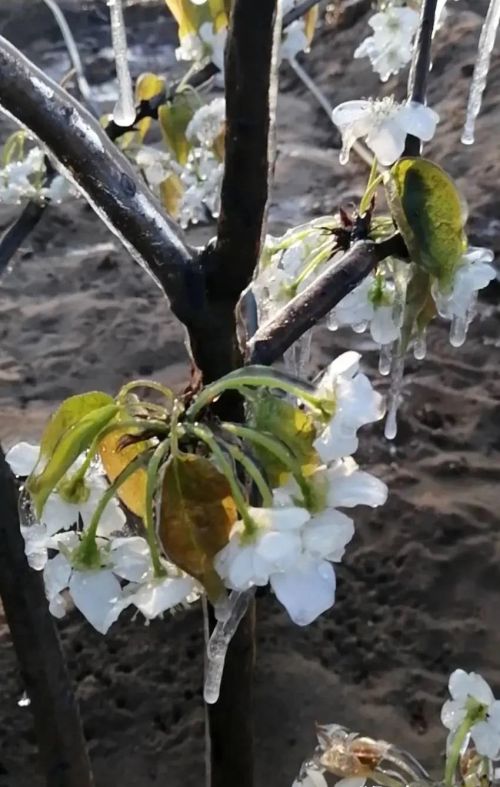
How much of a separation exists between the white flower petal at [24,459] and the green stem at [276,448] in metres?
0.10

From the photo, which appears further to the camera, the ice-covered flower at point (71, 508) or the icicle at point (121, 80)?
the icicle at point (121, 80)

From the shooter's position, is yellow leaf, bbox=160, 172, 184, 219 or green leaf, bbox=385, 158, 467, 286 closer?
green leaf, bbox=385, 158, 467, 286

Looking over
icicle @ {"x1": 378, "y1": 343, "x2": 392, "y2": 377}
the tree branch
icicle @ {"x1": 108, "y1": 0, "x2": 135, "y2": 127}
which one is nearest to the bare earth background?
the tree branch

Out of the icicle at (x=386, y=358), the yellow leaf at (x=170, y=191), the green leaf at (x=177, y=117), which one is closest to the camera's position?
the icicle at (x=386, y=358)

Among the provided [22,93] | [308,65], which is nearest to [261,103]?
[22,93]

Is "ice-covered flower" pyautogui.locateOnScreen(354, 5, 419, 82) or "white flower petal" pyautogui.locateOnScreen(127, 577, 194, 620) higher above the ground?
"ice-covered flower" pyautogui.locateOnScreen(354, 5, 419, 82)

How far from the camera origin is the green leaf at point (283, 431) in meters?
0.37

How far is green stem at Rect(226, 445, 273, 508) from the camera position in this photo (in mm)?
348

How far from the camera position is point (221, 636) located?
17.0 inches

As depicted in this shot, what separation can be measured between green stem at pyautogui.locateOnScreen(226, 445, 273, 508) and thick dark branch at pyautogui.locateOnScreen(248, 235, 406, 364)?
0.39 feet

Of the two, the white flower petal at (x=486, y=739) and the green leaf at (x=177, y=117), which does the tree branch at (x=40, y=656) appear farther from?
the green leaf at (x=177, y=117)

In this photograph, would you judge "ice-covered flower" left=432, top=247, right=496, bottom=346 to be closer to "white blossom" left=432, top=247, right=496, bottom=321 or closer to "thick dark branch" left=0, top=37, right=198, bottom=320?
"white blossom" left=432, top=247, right=496, bottom=321

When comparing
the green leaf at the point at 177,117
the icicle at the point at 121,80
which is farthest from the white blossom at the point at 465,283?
the green leaf at the point at 177,117

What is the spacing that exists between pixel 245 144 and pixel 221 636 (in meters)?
0.22
